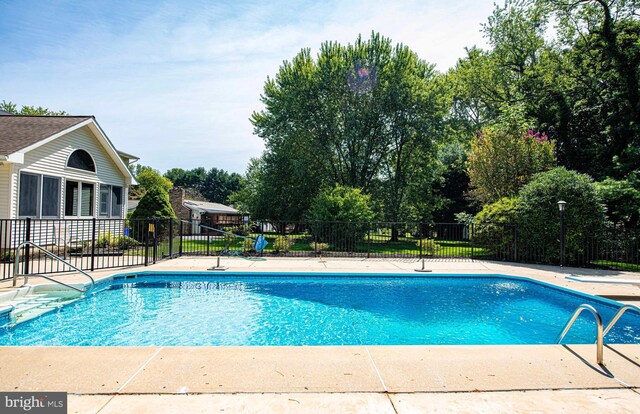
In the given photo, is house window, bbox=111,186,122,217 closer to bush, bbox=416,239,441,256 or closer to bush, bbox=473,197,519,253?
bush, bbox=416,239,441,256

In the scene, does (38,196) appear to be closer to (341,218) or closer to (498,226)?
(341,218)

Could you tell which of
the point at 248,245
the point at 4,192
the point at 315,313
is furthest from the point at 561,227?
the point at 4,192

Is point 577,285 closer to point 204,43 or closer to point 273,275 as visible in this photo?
point 273,275

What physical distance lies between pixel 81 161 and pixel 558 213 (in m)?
18.2

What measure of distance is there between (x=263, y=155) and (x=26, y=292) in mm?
19146

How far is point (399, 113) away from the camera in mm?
22359

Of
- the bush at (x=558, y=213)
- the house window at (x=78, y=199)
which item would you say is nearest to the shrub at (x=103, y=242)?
the house window at (x=78, y=199)

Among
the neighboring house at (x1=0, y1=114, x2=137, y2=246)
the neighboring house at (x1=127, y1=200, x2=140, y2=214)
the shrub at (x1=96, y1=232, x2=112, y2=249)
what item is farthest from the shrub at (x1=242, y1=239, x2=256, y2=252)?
the neighboring house at (x1=127, y1=200, x2=140, y2=214)

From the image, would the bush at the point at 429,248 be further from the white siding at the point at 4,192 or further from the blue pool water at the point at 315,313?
the white siding at the point at 4,192

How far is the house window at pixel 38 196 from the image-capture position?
11776 mm

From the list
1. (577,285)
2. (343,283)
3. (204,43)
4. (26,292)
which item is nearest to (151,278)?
(26,292)

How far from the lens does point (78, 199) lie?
1446cm

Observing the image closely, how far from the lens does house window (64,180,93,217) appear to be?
46.2 ft

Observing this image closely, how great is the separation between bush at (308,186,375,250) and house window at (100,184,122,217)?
9106mm
